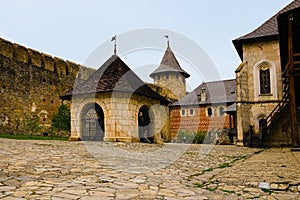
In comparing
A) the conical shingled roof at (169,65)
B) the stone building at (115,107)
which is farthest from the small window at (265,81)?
the conical shingled roof at (169,65)

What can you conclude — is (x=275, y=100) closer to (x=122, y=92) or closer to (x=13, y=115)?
(x=122, y=92)

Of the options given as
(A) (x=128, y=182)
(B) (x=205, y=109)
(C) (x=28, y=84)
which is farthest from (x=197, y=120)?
(A) (x=128, y=182)

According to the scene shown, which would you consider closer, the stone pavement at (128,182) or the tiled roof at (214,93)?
the stone pavement at (128,182)

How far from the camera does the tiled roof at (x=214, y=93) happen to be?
28.3 m

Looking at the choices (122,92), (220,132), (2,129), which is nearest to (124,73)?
(122,92)

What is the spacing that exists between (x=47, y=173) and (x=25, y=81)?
18.5 metres

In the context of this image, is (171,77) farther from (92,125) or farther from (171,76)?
(92,125)

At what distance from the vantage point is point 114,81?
12.5m

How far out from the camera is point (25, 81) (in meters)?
21.5

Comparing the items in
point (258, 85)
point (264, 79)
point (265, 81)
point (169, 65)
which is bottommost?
point (258, 85)

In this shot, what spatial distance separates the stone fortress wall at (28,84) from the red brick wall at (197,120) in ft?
33.8

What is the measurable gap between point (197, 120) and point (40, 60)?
14.4 metres

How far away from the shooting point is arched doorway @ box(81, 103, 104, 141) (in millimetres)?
13195

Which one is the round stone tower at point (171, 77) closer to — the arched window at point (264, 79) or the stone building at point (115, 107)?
the arched window at point (264, 79)
